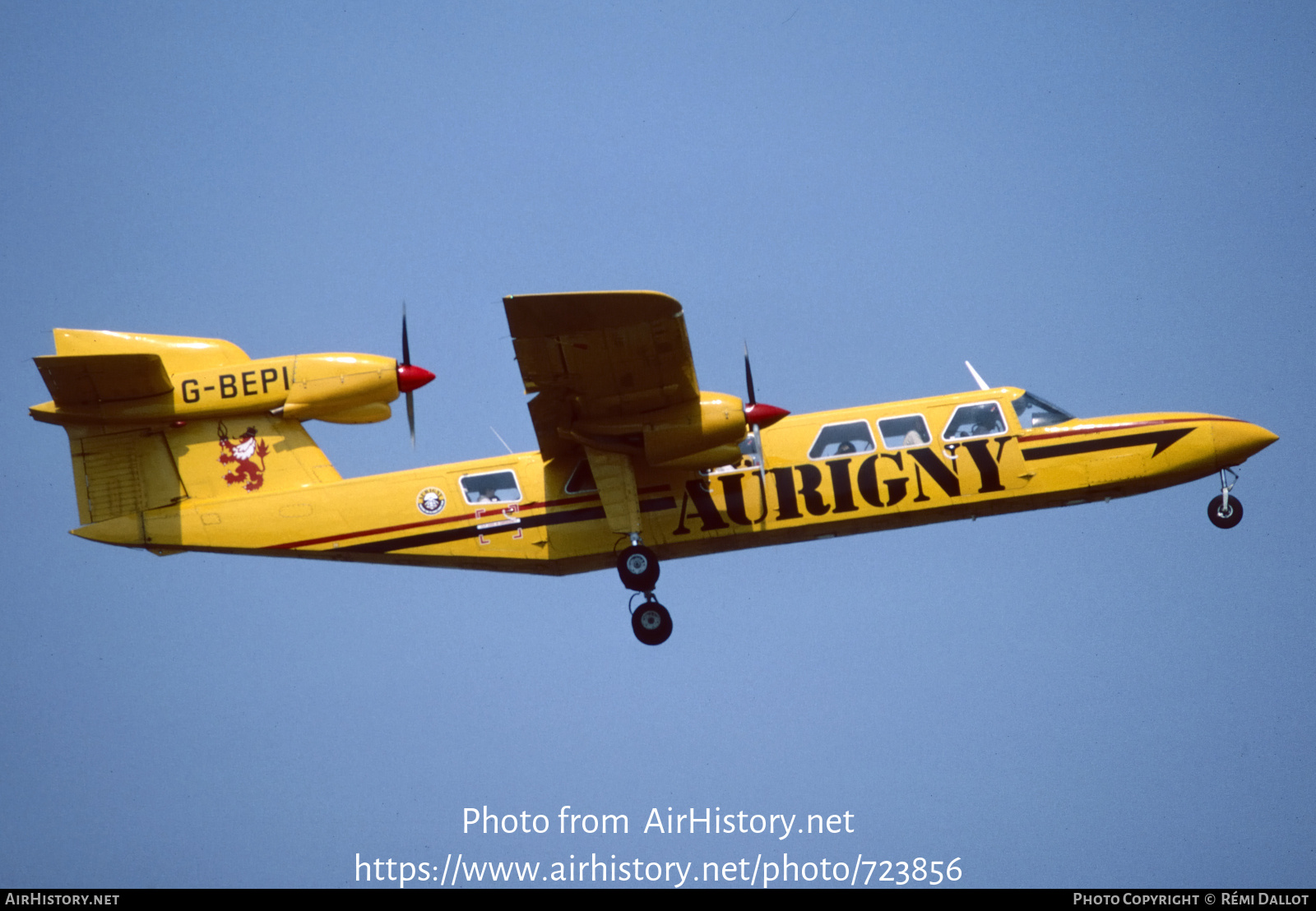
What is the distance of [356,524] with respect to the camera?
19969mm

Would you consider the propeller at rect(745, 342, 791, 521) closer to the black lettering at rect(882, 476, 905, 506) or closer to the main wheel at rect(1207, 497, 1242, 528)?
the black lettering at rect(882, 476, 905, 506)

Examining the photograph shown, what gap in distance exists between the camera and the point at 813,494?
1983 cm

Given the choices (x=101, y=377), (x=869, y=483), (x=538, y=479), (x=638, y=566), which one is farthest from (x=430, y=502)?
(x=869, y=483)

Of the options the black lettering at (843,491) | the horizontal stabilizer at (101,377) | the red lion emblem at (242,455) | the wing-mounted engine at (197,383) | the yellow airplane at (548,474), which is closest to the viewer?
the horizontal stabilizer at (101,377)

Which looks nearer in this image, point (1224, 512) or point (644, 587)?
point (644, 587)

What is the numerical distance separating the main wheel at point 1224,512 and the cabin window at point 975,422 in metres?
3.68

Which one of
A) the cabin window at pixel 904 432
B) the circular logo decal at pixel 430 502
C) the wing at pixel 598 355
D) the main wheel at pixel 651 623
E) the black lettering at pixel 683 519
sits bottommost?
the main wheel at pixel 651 623

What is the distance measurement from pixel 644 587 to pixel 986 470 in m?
5.28

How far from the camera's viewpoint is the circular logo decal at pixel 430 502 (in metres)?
20.0

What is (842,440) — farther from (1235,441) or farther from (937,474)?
(1235,441)

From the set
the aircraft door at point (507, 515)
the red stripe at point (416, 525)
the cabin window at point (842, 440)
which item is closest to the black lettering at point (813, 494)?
the cabin window at point (842, 440)

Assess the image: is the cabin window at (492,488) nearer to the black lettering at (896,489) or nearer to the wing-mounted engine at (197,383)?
the wing-mounted engine at (197,383)

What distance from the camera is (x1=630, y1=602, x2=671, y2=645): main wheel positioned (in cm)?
1997

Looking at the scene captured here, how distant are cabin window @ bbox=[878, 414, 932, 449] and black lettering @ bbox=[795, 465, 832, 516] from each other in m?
1.14
